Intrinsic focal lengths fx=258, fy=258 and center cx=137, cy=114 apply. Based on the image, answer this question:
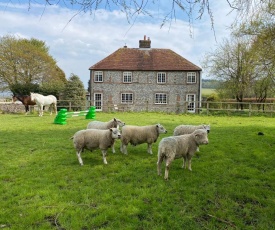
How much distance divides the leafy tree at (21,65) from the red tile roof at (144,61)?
932 centimetres

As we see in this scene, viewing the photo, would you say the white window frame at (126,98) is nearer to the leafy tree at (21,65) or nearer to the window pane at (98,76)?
the window pane at (98,76)

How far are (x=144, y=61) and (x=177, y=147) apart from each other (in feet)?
97.1

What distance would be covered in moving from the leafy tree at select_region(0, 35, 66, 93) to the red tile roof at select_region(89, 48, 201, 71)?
30.6ft

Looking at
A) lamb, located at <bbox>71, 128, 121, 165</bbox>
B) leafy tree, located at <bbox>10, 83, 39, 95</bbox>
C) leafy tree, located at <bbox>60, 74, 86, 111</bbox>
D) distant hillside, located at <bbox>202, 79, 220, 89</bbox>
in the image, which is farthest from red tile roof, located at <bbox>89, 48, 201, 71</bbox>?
lamb, located at <bbox>71, 128, 121, 165</bbox>

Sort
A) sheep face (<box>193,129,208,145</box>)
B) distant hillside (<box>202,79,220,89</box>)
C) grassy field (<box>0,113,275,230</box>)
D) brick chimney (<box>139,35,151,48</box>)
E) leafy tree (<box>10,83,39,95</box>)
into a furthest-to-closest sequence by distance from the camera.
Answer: leafy tree (<box>10,83,39,95</box>) → brick chimney (<box>139,35,151,48</box>) → distant hillside (<box>202,79,220,89</box>) → sheep face (<box>193,129,208,145</box>) → grassy field (<box>0,113,275,230</box>)

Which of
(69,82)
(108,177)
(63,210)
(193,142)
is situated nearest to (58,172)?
(108,177)

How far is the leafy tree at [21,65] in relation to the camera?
39.9 m

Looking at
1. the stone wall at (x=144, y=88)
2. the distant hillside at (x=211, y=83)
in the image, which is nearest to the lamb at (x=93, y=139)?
the stone wall at (x=144, y=88)

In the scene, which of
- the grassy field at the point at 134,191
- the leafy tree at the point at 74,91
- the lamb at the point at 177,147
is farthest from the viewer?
the leafy tree at the point at 74,91

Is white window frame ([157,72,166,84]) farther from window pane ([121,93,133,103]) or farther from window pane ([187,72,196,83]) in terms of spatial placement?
window pane ([121,93,133,103])

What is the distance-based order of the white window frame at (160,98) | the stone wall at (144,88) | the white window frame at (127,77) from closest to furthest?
the stone wall at (144,88) → the white window frame at (127,77) → the white window frame at (160,98)

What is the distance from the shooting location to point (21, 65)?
1609 inches

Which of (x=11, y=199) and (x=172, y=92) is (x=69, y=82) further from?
(x=11, y=199)

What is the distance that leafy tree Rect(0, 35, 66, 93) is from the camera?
39.9 m
